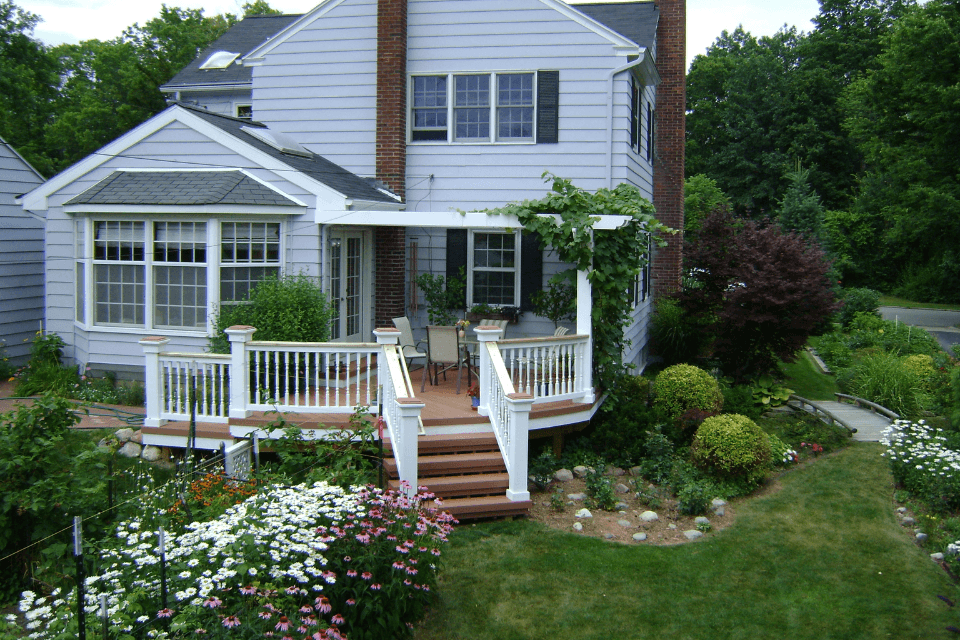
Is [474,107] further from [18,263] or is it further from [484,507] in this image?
Result: [18,263]

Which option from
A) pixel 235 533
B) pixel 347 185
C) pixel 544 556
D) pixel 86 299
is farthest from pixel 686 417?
pixel 86 299

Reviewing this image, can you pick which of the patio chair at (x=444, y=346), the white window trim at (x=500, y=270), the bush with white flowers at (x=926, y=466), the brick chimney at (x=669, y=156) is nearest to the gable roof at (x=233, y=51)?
the white window trim at (x=500, y=270)

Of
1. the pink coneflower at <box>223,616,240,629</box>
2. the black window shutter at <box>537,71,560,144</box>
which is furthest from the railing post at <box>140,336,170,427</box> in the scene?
the black window shutter at <box>537,71,560,144</box>

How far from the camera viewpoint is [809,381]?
16812 mm

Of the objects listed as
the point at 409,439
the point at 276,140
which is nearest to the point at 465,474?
the point at 409,439

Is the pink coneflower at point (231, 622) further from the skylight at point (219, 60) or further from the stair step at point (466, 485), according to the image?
the skylight at point (219, 60)

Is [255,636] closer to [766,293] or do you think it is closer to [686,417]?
[686,417]

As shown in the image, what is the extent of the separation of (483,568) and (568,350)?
3579mm

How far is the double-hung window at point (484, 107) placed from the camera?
13336 millimetres

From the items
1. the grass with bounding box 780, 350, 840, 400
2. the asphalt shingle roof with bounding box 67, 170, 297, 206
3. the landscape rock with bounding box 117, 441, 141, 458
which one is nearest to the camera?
the landscape rock with bounding box 117, 441, 141, 458

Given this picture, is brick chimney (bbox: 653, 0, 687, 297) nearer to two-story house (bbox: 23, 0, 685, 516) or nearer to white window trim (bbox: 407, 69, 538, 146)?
two-story house (bbox: 23, 0, 685, 516)

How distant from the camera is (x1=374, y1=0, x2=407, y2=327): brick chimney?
44.2 feet

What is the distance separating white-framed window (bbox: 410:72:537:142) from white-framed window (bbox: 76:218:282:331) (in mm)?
3712

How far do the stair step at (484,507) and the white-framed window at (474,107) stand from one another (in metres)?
6.80
